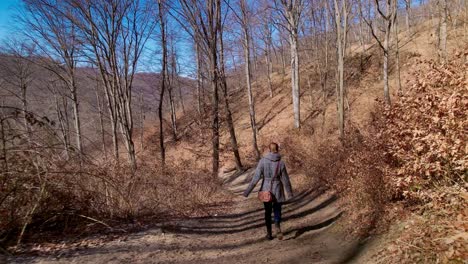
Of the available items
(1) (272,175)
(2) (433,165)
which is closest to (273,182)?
(1) (272,175)

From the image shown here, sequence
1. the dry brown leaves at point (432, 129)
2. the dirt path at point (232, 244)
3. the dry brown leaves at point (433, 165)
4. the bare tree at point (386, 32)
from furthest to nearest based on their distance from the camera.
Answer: the bare tree at point (386, 32) → the dirt path at point (232, 244) → the dry brown leaves at point (432, 129) → the dry brown leaves at point (433, 165)

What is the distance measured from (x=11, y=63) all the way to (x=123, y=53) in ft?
68.6

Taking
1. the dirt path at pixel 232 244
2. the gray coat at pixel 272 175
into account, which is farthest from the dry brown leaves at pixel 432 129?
the gray coat at pixel 272 175

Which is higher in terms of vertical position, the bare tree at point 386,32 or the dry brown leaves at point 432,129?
the bare tree at point 386,32

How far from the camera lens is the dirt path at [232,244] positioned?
5.47 m

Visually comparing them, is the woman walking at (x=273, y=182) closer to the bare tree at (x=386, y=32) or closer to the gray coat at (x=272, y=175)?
the gray coat at (x=272, y=175)

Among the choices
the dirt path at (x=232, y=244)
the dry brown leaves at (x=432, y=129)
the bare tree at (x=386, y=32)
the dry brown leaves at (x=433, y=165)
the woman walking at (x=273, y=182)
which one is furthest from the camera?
the bare tree at (x=386, y=32)

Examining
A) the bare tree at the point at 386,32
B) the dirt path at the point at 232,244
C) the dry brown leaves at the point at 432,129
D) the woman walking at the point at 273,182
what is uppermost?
the bare tree at the point at 386,32

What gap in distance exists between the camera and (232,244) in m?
6.70

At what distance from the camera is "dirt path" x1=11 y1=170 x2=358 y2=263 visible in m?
5.47

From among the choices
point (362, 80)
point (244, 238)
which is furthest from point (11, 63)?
point (244, 238)

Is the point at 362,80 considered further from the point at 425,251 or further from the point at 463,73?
the point at 425,251

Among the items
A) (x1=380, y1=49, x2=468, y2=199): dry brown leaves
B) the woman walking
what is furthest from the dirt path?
(x1=380, y1=49, x2=468, y2=199): dry brown leaves

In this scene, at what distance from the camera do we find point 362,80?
2727 cm
